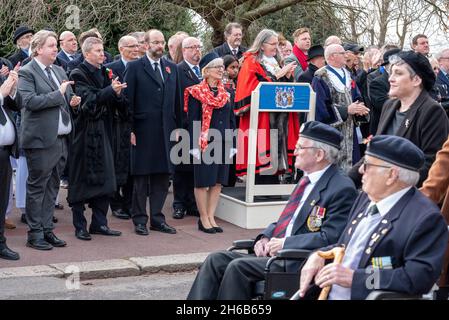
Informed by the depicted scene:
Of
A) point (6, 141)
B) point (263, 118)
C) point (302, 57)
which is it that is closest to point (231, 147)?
point (263, 118)

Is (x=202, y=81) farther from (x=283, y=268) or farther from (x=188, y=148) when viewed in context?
(x=283, y=268)

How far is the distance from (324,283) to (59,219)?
246 inches

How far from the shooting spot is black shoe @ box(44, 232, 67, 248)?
9172mm

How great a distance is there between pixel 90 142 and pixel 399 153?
4.90 meters

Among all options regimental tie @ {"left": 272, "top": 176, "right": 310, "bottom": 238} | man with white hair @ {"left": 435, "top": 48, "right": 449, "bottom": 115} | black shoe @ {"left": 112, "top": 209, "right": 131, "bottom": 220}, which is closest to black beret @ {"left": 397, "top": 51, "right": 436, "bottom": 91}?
regimental tie @ {"left": 272, "top": 176, "right": 310, "bottom": 238}

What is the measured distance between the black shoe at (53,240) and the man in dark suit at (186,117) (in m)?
2.10

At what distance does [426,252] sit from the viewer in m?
4.81

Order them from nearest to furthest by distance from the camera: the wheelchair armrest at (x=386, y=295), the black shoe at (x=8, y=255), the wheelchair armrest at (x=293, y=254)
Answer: the wheelchair armrest at (x=386, y=295)
the wheelchair armrest at (x=293, y=254)
the black shoe at (x=8, y=255)

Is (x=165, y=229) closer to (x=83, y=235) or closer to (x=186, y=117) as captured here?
(x=83, y=235)

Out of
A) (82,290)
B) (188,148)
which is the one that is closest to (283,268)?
(82,290)

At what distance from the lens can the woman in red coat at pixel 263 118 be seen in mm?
10773

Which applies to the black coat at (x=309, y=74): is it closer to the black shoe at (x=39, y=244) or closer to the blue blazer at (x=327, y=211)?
the black shoe at (x=39, y=244)

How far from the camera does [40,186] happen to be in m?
9.02

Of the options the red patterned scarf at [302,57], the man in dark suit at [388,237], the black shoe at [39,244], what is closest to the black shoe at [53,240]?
the black shoe at [39,244]
